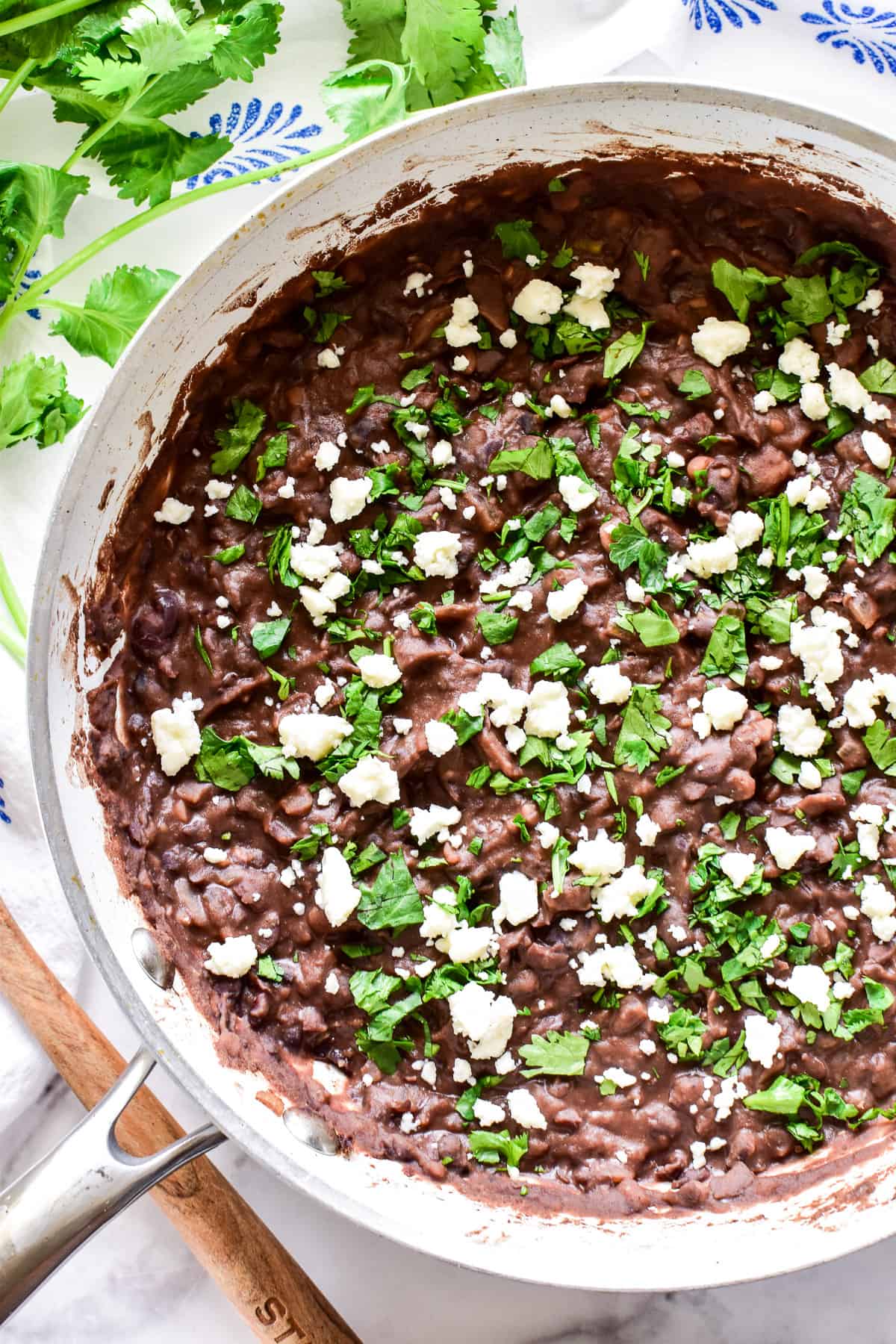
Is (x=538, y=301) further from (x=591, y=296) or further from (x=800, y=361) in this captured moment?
(x=800, y=361)

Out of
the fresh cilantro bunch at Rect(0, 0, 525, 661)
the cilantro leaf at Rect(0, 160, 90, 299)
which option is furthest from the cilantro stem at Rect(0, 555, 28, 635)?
the cilantro leaf at Rect(0, 160, 90, 299)

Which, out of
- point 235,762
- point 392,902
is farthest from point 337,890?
point 235,762

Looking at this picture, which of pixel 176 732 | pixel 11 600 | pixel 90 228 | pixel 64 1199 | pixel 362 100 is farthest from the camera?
pixel 90 228

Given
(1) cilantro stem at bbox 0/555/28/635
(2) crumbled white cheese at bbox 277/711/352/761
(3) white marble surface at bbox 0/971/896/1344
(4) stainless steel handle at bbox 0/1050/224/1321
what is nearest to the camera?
(4) stainless steel handle at bbox 0/1050/224/1321

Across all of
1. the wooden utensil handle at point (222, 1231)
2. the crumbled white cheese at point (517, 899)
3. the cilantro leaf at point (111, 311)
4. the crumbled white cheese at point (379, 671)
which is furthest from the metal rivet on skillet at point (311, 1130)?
the cilantro leaf at point (111, 311)

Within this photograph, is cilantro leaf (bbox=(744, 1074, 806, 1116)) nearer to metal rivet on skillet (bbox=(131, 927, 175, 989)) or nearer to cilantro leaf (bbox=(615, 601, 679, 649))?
cilantro leaf (bbox=(615, 601, 679, 649))

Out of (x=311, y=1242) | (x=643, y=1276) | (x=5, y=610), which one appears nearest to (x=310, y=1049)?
(x=311, y=1242)
